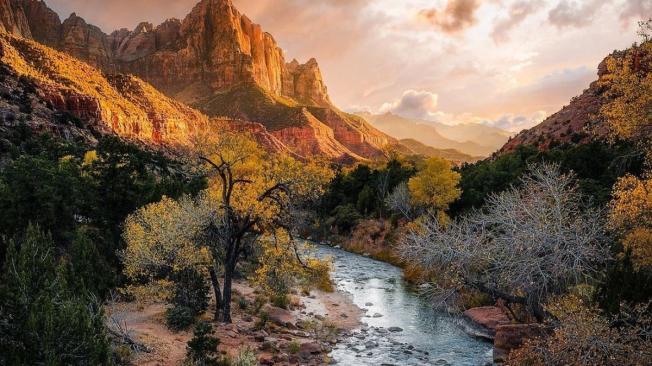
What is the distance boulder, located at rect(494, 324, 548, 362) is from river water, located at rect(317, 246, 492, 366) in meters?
0.71

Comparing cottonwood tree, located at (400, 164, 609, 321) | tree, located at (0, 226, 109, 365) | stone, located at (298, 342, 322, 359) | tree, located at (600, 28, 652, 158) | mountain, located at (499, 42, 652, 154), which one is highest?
mountain, located at (499, 42, 652, 154)

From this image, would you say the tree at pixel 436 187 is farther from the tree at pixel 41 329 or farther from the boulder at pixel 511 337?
the tree at pixel 41 329

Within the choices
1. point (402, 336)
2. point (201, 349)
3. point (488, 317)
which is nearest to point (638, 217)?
point (488, 317)

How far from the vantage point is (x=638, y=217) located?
14234 mm

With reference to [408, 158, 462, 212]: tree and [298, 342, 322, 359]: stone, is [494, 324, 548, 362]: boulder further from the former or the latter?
[408, 158, 462, 212]: tree

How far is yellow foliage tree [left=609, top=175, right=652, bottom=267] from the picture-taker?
44.8 feet

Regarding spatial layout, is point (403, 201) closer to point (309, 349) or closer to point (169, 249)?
point (309, 349)

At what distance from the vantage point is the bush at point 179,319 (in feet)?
61.9

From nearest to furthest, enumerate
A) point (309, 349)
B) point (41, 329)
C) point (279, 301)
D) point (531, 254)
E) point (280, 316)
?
point (41, 329), point (531, 254), point (309, 349), point (280, 316), point (279, 301)

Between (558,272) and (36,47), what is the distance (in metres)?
117

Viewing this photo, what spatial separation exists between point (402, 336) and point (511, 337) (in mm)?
5739

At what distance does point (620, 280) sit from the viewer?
45.1ft

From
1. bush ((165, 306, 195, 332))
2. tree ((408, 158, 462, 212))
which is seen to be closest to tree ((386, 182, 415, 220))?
tree ((408, 158, 462, 212))

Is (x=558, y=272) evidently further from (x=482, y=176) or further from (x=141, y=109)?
(x=141, y=109)
